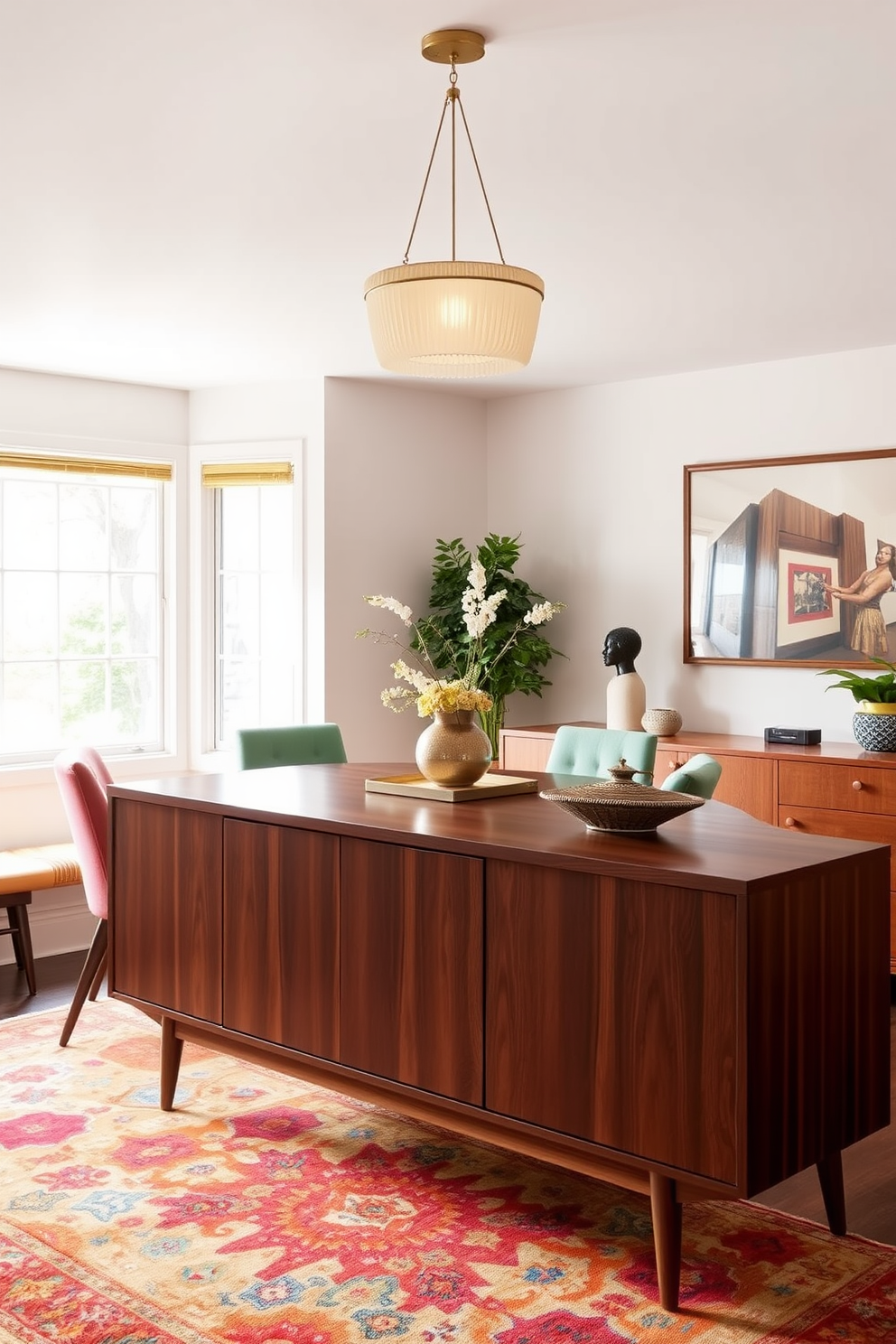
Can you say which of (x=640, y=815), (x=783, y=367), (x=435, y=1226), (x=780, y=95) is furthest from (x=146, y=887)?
(x=783, y=367)

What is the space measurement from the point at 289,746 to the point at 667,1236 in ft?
8.01

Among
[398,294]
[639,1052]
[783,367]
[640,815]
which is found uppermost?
[783,367]

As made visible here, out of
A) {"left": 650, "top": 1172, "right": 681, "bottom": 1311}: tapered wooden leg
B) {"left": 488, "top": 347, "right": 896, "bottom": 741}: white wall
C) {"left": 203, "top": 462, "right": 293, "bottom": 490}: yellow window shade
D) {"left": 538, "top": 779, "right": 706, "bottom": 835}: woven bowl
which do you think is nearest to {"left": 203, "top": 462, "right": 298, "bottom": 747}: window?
{"left": 203, "top": 462, "right": 293, "bottom": 490}: yellow window shade

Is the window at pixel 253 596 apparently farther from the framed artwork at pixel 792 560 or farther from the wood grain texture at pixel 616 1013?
the wood grain texture at pixel 616 1013

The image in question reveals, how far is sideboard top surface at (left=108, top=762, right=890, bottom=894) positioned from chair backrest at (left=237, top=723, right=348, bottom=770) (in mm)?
653

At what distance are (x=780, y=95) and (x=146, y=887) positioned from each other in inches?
97.4

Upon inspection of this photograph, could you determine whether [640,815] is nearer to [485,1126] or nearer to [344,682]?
[485,1126]

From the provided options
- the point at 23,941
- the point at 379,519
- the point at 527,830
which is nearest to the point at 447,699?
the point at 527,830

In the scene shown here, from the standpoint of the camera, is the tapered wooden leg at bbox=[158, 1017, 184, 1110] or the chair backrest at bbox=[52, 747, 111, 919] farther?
the chair backrest at bbox=[52, 747, 111, 919]

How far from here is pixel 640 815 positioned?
8.82ft

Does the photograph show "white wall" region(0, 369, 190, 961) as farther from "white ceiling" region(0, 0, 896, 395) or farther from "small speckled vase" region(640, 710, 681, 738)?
"small speckled vase" region(640, 710, 681, 738)

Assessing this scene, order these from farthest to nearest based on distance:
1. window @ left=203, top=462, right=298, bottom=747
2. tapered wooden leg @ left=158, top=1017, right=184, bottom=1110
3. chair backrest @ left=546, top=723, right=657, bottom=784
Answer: window @ left=203, top=462, right=298, bottom=747 < chair backrest @ left=546, top=723, right=657, bottom=784 < tapered wooden leg @ left=158, top=1017, right=184, bottom=1110

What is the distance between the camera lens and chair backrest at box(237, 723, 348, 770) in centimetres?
442

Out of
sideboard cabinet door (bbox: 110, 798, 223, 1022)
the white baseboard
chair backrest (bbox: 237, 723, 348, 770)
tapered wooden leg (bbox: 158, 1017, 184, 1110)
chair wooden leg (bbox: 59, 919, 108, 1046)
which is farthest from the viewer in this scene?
the white baseboard
